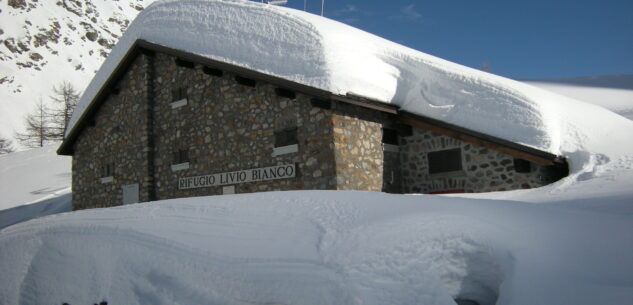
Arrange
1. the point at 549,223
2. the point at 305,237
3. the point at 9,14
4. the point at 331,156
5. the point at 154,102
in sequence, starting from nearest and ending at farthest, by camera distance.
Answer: the point at 305,237, the point at 549,223, the point at 331,156, the point at 154,102, the point at 9,14

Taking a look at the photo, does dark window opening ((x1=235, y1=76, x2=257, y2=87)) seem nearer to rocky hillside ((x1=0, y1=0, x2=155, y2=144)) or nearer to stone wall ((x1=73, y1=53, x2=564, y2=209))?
stone wall ((x1=73, y1=53, x2=564, y2=209))

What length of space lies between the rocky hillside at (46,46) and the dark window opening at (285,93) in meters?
50.7

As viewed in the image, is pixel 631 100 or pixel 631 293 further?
pixel 631 100

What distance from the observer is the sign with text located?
33.8 ft

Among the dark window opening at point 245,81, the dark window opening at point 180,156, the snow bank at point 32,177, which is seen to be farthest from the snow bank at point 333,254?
the snow bank at point 32,177

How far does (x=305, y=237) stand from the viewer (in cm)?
262

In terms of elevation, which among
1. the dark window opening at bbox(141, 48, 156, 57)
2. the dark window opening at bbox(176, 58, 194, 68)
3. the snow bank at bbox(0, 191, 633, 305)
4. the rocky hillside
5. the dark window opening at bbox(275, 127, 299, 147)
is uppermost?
the rocky hillside

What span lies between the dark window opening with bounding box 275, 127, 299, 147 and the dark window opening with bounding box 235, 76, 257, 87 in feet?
4.76

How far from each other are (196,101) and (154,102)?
79.2 inches

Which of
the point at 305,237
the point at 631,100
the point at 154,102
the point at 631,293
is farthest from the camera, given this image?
the point at 631,100

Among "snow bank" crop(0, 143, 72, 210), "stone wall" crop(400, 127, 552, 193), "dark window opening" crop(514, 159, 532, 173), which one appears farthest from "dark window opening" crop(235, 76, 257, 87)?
"snow bank" crop(0, 143, 72, 210)

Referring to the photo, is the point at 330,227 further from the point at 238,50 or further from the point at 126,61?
the point at 126,61

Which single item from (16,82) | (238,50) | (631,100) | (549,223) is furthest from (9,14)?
(549,223)

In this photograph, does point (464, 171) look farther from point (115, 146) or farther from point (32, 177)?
point (32, 177)
